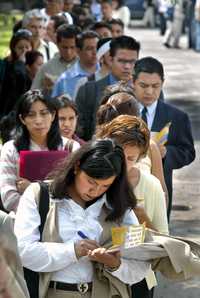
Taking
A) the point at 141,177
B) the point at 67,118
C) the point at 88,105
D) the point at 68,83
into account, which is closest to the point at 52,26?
the point at 68,83

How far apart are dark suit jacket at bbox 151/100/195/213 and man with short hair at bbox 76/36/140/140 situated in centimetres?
78

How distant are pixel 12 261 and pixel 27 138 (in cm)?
376

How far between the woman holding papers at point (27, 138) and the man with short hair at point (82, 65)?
3589 mm

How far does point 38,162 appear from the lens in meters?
6.89

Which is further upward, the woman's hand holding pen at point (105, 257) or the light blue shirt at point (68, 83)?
the woman's hand holding pen at point (105, 257)

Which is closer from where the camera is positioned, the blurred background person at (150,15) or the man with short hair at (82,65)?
the man with short hair at (82,65)

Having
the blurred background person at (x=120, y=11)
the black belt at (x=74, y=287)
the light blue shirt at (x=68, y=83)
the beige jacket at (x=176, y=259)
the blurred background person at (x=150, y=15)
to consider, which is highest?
the beige jacket at (x=176, y=259)

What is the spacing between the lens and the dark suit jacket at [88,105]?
9000mm

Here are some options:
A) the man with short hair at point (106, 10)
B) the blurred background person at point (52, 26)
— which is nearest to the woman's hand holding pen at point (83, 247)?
the blurred background person at point (52, 26)

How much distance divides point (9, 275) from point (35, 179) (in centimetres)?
334

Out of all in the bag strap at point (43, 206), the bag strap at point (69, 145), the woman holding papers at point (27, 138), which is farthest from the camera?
the bag strap at point (69, 145)

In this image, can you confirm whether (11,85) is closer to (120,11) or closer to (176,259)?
(176,259)

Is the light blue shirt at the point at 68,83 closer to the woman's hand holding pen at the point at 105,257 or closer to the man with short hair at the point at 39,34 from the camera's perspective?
the man with short hair at the point at 39,34

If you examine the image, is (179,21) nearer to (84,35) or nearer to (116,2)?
(116,2)
